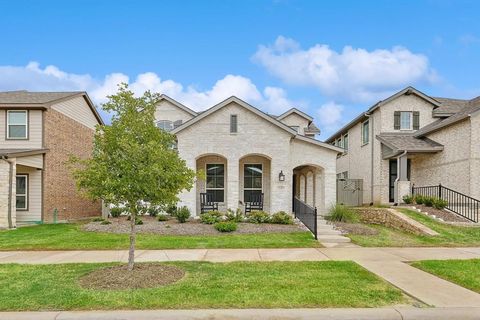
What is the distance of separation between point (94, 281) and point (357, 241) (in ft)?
28.7

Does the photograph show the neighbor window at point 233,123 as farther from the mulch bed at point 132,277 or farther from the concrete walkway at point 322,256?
the mulch bed at point 132,277

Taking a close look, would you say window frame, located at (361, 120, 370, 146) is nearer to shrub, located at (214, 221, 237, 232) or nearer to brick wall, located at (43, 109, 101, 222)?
shrub, located at (214, 221, 237, 232)

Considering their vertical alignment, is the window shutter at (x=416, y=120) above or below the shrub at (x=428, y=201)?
above

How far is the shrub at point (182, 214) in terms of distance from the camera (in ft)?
54.5

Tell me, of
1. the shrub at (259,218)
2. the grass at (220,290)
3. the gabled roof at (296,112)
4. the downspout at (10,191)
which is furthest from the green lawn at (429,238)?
the downspout at (10,191)

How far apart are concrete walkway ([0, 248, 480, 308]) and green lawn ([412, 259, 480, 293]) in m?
0.27

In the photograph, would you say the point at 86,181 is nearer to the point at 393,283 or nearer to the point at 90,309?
the point at 90,309

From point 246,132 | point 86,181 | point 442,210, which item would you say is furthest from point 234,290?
point 442,210

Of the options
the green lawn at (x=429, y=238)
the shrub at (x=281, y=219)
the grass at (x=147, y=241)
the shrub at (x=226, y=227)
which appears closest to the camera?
the grass at (x=147, y=241)

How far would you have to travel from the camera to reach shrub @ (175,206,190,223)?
16625 millimetres

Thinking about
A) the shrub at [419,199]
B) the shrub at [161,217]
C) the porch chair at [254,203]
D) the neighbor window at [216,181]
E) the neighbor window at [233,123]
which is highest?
the neighbor window at [233,123]

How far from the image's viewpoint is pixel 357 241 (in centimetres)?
1277

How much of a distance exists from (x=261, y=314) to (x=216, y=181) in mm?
14681

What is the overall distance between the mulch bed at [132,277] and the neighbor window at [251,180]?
1162cm
